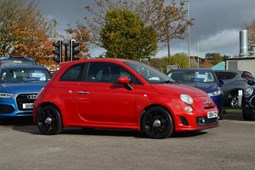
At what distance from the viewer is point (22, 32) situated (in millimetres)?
38031

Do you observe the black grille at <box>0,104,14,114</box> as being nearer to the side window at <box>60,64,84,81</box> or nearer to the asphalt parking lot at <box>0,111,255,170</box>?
the asphalt parking lot at <box>0,111,255,170</box>

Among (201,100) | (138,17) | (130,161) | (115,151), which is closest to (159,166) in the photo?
(130,161)

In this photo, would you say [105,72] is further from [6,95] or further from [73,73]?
[6,95]

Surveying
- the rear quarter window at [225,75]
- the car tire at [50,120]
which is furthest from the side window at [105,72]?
the rear quarter window at [225,75]

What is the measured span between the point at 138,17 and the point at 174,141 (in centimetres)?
2581

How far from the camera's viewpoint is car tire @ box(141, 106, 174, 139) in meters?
9.26

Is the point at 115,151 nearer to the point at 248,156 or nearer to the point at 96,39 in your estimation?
the point at 248,156

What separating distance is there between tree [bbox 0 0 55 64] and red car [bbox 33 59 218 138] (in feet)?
91.7

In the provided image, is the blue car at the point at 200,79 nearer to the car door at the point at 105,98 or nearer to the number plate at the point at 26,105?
the car door at the point at 105,98

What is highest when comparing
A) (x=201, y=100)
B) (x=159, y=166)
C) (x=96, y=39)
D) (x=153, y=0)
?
(x=153, y=0)

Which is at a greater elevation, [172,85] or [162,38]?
[162,38]

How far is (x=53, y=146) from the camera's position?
347 inches

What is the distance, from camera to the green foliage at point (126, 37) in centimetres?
3159

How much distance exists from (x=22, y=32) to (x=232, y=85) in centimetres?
2266
